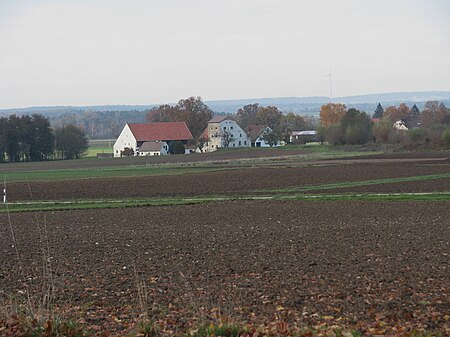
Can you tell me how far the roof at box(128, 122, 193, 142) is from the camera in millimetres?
134250

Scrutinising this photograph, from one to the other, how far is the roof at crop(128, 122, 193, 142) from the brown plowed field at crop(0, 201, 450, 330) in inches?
4023

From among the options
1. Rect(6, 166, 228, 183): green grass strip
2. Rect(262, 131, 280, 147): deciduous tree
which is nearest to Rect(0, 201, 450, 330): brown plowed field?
Rect(6, 166, 228, 183): green grass strip

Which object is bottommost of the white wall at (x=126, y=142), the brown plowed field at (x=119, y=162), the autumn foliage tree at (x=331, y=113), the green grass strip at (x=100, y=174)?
the brown plowed field at (x=119, y=162)

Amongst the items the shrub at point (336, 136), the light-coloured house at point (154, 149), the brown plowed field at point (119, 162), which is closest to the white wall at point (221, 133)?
the light-coloured house at point (154, 149)

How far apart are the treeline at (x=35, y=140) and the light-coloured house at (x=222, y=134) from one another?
2515 cm

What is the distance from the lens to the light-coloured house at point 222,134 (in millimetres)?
139625

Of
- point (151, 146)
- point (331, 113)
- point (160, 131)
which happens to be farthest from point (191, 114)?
point (331, 113)

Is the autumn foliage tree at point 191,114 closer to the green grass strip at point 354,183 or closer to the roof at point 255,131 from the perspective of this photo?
the roof at point 255,131

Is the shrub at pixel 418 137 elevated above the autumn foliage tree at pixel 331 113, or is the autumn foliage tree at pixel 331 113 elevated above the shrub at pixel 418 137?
the autumn foliage tree at pixel 331 113

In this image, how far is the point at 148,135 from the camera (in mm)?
134625

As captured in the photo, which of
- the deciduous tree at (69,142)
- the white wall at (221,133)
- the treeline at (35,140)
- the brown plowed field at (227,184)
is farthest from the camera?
the white wall at (221,133)

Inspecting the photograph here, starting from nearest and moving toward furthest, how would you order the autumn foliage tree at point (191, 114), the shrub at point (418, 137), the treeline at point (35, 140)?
the shrub at point (418, 137)
the treeline at point (35, 140)
the autumn foliage tree at point (191, 114)

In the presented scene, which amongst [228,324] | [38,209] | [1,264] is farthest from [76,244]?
[38,209]

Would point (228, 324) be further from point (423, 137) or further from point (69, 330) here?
point (423, 137)
